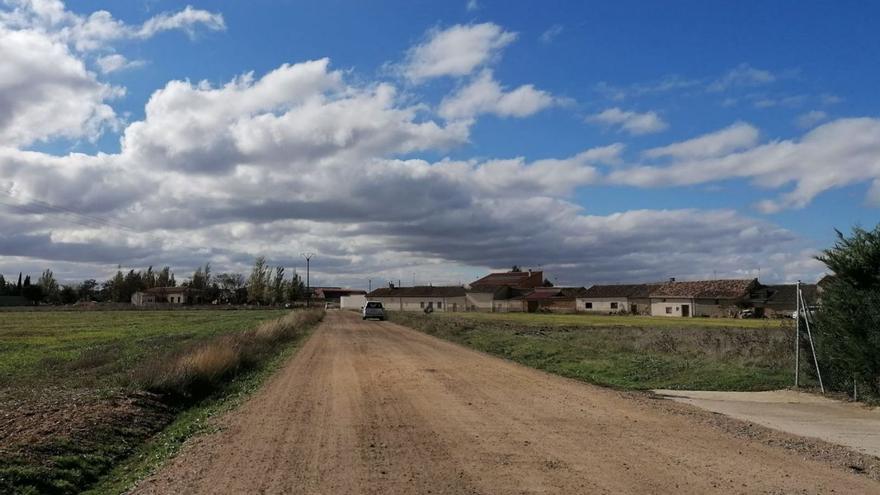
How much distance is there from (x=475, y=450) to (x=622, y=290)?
107m

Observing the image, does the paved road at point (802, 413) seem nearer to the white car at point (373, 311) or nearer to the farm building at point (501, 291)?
the white car at point (373, 311)

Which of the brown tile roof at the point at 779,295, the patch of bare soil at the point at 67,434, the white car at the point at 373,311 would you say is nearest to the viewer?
the patch of bare soil at the point at 67,434

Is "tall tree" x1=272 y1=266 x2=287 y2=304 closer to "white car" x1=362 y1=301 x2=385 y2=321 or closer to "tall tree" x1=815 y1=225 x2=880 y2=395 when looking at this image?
"white car" x1=362 y1=301 x2=385 y2=321

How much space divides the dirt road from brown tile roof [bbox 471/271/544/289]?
4748 inches

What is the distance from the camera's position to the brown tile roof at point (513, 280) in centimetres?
13762

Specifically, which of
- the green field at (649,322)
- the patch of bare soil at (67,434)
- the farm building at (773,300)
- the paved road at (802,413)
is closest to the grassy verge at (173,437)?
the patch of bare soil at (67,434)

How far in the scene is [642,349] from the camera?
2633 centimetres

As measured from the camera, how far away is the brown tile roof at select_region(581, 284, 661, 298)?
10719 cm

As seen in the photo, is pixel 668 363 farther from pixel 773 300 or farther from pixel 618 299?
pixel 618 299

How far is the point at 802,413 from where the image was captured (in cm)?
1201

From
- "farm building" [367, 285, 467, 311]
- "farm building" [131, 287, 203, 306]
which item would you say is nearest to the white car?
"farm building" [367, 285, 467, 311]

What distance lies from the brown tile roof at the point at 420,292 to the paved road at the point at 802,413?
375 ft

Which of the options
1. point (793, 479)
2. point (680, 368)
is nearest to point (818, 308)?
point (680, 368)

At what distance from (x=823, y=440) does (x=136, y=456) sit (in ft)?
31.0
